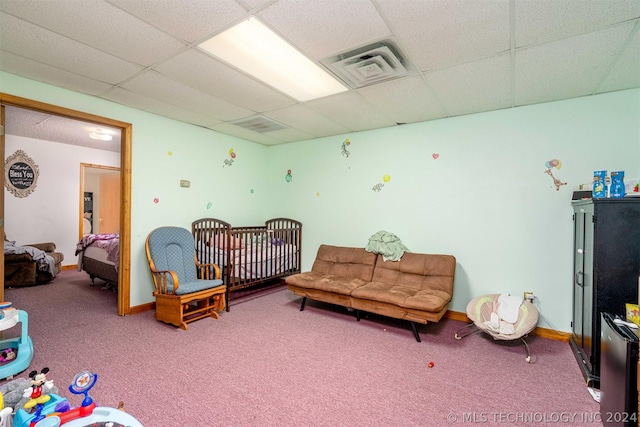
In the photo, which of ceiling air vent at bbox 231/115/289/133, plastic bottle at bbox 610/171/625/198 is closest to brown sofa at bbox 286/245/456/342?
plastic bottle at bbox 610/171/625/198

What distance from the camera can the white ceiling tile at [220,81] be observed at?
7.75 ft

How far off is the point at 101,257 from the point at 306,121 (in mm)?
3861

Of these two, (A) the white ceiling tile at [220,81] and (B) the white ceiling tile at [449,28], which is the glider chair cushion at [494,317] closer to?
(B) the white ceiling tile at [449,28]

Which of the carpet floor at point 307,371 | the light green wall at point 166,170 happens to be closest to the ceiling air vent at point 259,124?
the light green wall at point 166,170

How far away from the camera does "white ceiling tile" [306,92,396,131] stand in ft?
10.1

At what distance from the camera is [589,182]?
2.82 meters

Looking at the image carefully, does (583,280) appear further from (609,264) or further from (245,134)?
(245,134)

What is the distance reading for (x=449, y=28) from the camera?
6.15ft

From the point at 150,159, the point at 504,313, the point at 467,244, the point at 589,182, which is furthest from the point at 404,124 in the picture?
the point at 150,159

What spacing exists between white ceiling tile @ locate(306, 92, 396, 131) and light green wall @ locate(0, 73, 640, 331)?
28cm

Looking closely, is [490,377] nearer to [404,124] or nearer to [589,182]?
[589,182]

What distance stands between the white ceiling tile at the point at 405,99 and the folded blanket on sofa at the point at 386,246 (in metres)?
1.53

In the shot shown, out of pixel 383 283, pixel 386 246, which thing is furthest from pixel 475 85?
pixel 383 283

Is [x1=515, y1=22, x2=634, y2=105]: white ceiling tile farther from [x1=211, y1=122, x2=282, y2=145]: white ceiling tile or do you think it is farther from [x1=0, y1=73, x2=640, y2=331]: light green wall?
[x1=211, y1=122, x2=282, y2=145]: white ceiling tile
